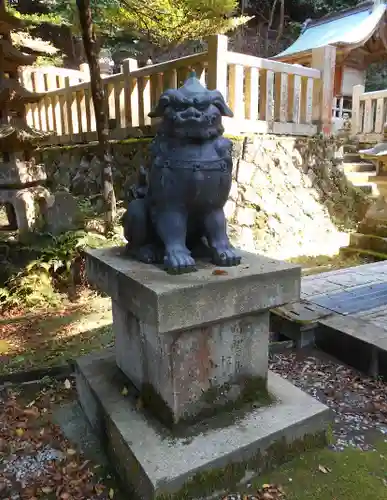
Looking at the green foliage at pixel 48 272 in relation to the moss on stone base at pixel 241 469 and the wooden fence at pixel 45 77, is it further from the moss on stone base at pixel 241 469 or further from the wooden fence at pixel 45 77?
the wooden fence at pixel 45 77

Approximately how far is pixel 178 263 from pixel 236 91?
193 inches

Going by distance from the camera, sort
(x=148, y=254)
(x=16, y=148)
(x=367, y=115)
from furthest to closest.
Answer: (x=367, y=115)
(x=16, y=148)
(x=148, y=254)

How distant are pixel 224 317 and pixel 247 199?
16.5 ft

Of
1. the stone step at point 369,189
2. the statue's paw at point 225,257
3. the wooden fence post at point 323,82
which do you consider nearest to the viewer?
the statue's paw at point 225,257

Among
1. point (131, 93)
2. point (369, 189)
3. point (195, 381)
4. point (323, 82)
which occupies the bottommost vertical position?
point (195, 381)

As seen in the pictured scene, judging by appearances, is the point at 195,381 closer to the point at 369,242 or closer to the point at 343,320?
the point at 343,320

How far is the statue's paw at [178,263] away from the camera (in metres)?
2.04

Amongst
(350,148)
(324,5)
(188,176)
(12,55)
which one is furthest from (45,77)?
(324,5)

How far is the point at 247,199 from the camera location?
22.4 feet

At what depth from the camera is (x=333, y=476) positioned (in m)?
2.04

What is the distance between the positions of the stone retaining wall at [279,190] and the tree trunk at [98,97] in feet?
3.00

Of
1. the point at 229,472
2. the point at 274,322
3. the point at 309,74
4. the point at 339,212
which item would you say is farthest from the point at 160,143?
the point at 339,212

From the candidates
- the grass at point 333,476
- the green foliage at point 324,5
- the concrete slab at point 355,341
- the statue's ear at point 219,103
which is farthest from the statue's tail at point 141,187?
the green foliage at point 324,5

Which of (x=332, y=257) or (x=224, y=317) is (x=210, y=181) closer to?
(x=224, y=317)
